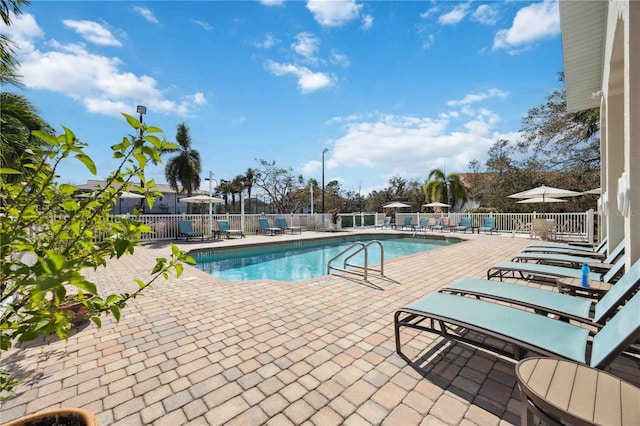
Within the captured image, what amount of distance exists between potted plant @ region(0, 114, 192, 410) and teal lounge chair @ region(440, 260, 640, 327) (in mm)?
2965

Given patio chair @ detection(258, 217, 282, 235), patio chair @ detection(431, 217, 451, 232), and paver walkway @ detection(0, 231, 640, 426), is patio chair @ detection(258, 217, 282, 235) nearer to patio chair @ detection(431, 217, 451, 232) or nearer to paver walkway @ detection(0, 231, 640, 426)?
patio chair @ detection(431, 217, 451, 232)

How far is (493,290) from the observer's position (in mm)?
3074

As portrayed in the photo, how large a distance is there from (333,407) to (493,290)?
2.19 metres

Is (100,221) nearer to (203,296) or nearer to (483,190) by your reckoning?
(203,296)

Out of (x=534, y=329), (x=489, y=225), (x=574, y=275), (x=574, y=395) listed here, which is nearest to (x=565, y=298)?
(x=534, y=329)

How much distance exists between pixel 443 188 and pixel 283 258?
63.4 ft

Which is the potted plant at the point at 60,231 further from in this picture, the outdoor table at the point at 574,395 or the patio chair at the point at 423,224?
the patio chair at the point at 423,224

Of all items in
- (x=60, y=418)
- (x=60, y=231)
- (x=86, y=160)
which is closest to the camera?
(x=86, y=160)

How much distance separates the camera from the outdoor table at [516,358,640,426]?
119 centimetres

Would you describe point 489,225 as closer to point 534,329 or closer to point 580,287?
point 580,287

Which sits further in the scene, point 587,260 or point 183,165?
point 183,165

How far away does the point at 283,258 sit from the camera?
10.1 metres

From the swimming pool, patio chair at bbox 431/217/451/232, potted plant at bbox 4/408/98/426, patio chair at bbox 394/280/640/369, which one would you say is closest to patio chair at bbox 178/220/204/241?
the swimming pool

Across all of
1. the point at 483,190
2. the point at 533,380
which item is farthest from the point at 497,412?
the point at 483,190
